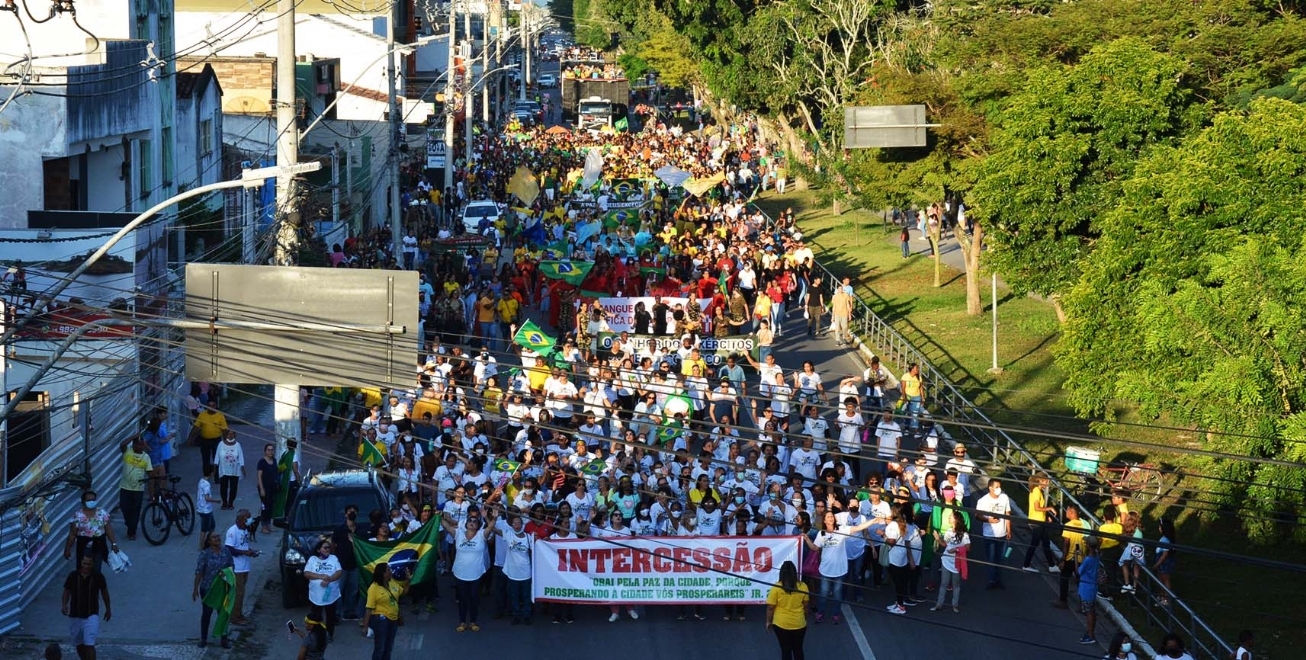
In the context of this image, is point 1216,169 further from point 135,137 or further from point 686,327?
point 135,137

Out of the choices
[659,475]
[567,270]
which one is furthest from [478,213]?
[659,475]

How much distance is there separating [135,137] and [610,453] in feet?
48.4

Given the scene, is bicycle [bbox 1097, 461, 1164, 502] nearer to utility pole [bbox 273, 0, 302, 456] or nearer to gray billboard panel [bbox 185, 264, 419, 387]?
gray billboard panel [bbox 185, 264, 419, 387]

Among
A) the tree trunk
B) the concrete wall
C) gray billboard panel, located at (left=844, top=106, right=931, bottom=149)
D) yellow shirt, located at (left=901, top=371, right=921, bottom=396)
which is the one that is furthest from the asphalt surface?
the tree trunk

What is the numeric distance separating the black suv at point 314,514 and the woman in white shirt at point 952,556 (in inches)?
240

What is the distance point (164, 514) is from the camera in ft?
63.4

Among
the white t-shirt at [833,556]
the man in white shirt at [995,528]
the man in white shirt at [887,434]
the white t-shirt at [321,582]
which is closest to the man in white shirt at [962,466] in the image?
the man in white shirt at [995,528]

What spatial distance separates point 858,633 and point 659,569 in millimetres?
2160

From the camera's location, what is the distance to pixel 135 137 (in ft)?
98.1

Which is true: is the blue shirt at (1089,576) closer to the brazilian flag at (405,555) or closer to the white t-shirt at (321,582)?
the brazilian flag at (405,555)

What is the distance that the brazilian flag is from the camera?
16516 mm

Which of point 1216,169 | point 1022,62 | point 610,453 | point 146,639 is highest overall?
point 1022,62

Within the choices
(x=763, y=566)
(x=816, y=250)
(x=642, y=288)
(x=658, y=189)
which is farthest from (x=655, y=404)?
(x=658, y=189)

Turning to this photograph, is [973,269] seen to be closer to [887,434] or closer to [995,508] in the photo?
[887,434]
